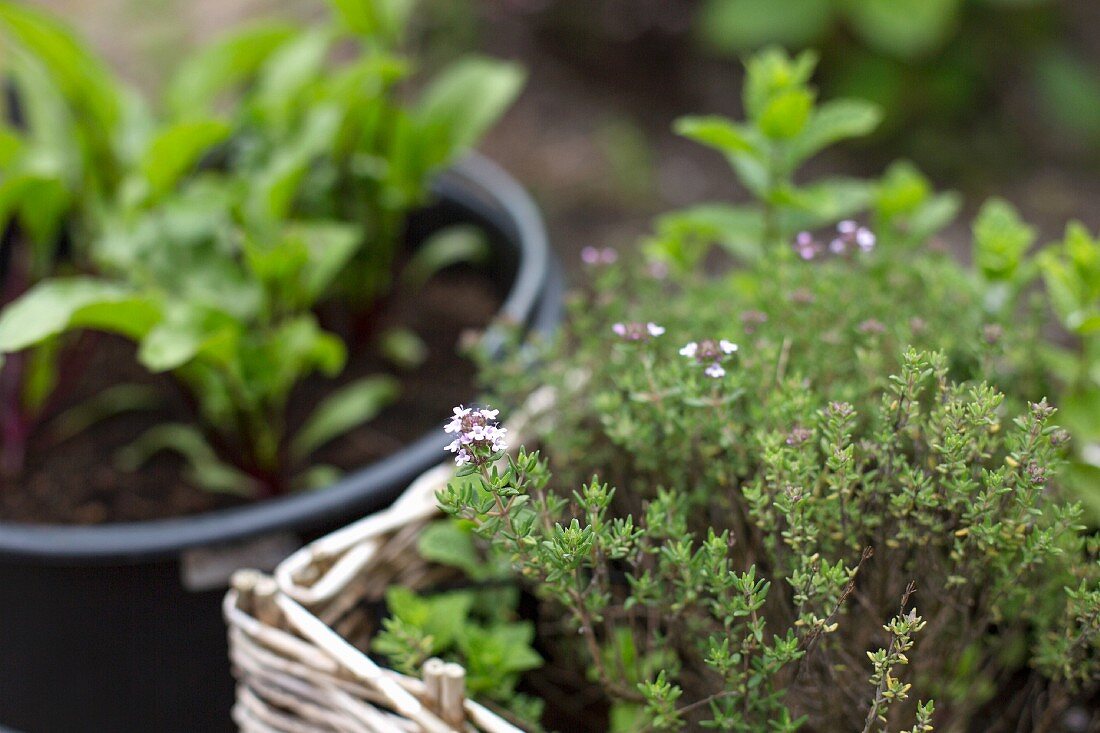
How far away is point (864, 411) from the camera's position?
98 cm

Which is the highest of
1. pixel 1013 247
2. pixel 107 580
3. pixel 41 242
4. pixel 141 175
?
pixel 1013 247

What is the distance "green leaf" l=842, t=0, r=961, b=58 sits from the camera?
97.0 inches

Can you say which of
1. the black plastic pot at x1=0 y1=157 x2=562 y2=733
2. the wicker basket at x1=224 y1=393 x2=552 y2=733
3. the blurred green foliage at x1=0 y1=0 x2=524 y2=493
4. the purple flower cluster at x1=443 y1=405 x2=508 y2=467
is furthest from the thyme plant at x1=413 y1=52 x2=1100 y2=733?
the blurred green foliage at x1=0 y1=0 x2=524 y2=493

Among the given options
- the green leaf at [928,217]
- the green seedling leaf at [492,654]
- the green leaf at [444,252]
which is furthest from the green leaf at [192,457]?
the green leaf at [928,217]

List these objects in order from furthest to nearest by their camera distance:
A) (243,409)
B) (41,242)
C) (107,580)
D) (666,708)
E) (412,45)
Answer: (412,45) < (41,242) < (243,409) < (107,580) < (666,708)

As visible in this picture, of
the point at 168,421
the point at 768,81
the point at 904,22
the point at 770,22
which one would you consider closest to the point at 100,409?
the point at 168,421

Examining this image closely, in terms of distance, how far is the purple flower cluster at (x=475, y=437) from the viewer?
0.72m

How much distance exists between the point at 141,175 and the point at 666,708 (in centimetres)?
103

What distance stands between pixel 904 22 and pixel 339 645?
208 centimetres

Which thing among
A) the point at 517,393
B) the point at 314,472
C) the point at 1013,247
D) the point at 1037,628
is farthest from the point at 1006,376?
the point at 314,472

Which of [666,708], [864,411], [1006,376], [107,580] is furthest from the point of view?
[107,580]

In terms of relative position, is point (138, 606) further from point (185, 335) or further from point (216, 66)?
point (216, 66)

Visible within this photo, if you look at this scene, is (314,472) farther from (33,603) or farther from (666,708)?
(666,708)

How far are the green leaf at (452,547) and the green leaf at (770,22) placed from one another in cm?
185
